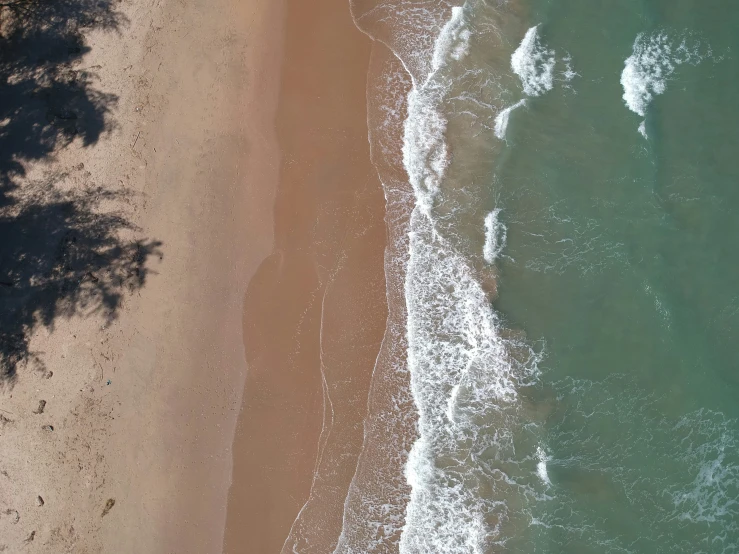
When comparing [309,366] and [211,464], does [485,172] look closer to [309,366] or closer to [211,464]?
[309,366]

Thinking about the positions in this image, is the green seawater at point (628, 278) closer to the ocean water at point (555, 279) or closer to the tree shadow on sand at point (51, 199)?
the ocean water at point (555, 279)

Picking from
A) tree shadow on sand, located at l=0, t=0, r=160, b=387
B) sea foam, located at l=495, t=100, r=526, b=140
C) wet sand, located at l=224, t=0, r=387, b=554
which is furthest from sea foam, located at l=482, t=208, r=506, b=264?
tree shadow on sand, located at l=0, t=0, r=160, b=387

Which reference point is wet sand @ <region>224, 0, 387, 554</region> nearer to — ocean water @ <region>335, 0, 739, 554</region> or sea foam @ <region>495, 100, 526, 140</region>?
ocean water @ <region>335, 0, 739, 554</region>

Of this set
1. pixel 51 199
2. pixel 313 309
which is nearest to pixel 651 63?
pixel 313 309

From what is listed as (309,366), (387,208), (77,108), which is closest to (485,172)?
(387,208)

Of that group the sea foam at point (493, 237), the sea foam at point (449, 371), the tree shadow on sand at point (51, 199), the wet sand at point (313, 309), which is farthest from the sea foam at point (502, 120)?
the tree shadow on sand at point (51, 199)
